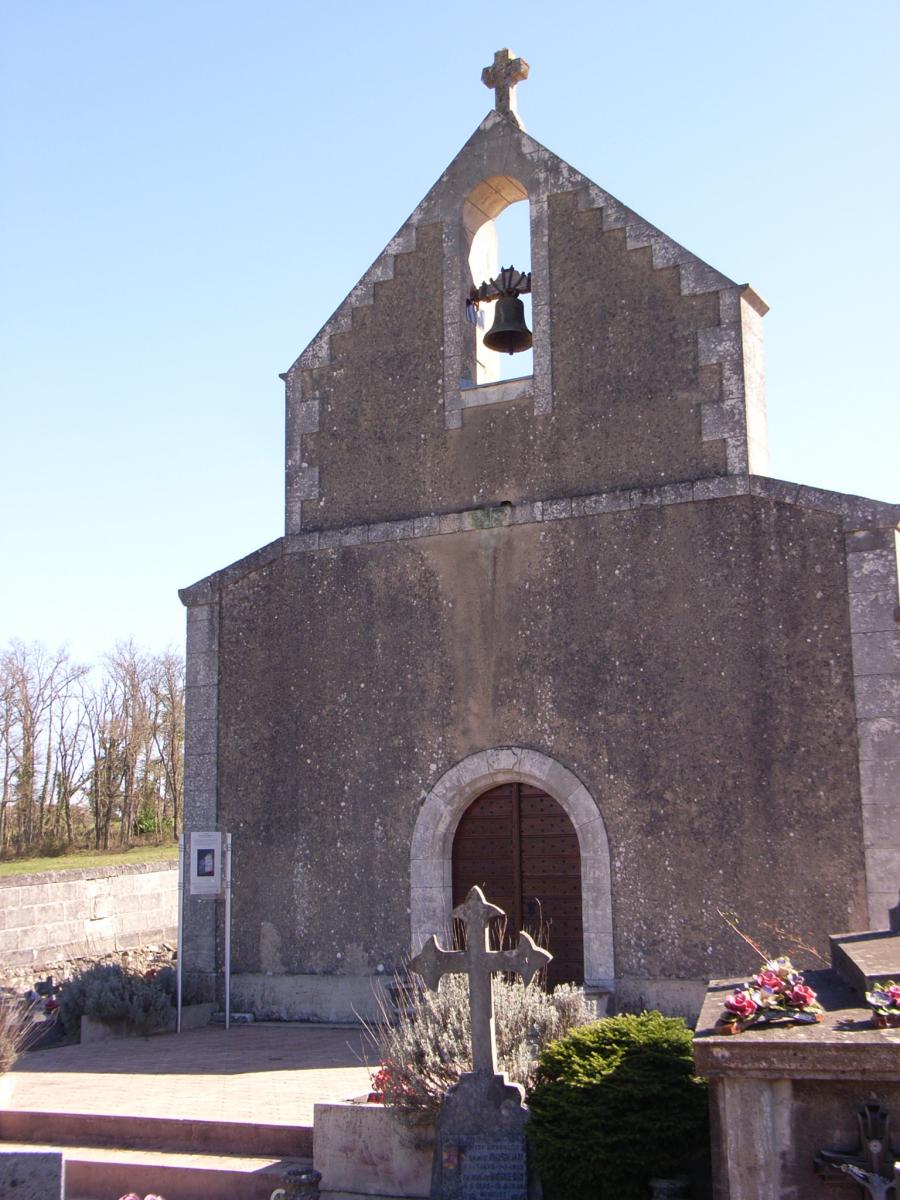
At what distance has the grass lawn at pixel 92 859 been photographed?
2002 centimetres

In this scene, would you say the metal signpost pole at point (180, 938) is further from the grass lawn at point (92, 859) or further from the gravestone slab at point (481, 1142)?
the grass lawn at point (92, 859)

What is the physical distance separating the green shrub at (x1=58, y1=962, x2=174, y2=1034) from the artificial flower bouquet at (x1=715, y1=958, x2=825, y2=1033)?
24.1 ft

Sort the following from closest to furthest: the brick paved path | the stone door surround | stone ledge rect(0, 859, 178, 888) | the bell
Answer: the brick paved path, the stone door surround, the bell, stone ledge rect(0, 859, 178, 888)

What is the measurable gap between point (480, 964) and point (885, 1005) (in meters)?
2.29

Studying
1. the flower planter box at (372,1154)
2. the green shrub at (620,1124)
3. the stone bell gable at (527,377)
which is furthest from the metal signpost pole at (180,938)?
the green shrub at (620,1124)

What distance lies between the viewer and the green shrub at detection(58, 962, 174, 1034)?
1141cm

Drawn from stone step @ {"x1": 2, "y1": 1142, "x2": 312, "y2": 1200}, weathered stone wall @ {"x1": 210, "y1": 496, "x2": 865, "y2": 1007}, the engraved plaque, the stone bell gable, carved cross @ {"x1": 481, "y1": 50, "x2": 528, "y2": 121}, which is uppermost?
carved cross @ {"x1": 481, "y1": 50, "x2": 528, "y2": 121}

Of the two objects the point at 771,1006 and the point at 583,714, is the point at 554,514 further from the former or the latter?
the point at 771,1006

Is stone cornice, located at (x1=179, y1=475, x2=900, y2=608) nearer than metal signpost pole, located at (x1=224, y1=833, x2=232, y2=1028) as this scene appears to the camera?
Yes

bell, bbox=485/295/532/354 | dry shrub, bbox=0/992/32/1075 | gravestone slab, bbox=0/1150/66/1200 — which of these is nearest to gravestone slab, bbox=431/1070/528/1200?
gravestone slab, bbox=0/1150/66/1200

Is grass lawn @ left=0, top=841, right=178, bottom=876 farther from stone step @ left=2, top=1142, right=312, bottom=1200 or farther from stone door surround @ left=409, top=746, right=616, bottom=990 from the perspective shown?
stone step @ left=2, top=1142, right=312, bottom=1200

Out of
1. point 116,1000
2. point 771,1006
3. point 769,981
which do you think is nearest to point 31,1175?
point 771,1006

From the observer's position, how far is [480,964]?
22.2 ft

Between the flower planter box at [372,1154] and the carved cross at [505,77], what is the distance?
933 cm
